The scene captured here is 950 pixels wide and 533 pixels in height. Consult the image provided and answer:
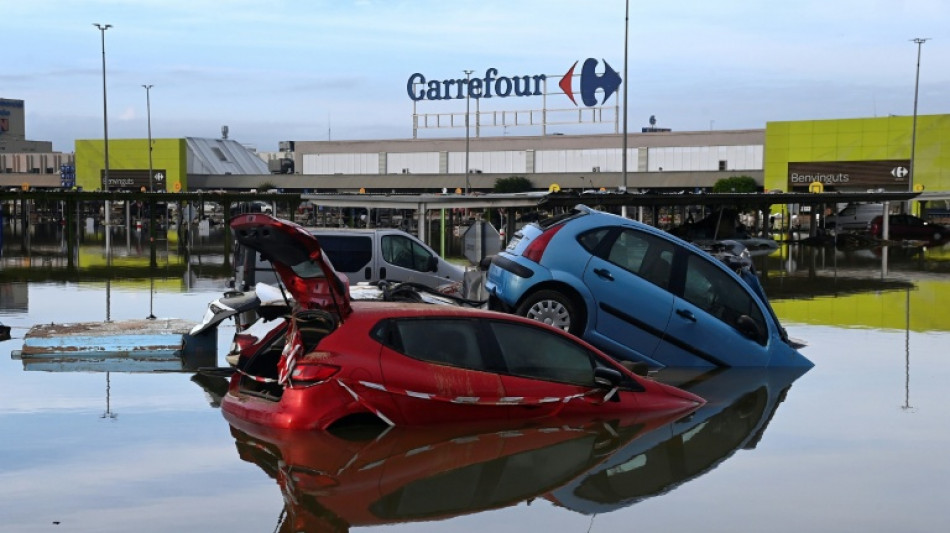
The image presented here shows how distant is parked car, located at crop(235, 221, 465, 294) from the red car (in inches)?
367

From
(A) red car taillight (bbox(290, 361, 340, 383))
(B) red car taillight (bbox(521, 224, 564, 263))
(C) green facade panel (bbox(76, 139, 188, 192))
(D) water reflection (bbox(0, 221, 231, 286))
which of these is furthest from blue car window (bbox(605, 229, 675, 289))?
(C) green facade panel (bbox(76, 139, 188, 192))

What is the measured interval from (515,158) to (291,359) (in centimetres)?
8279

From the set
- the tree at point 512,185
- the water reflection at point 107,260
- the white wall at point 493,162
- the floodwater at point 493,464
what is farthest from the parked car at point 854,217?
the floodwater at point 493,464

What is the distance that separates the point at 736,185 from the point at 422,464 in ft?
243

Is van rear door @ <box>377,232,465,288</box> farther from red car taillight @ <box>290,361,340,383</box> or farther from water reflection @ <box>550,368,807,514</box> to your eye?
red car taillight @ <box>290,361,340,383</box>

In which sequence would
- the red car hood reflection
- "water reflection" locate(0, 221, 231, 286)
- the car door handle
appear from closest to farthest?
the red car hood reflection
the car door handle
"water reflection" locate(0, 221, 231, 286)

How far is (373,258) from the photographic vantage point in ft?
66.8

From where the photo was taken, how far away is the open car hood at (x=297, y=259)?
9.47 m

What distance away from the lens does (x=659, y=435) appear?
10227 millimetres

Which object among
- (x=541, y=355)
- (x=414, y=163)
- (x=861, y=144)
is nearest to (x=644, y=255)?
(x=541, y=355)

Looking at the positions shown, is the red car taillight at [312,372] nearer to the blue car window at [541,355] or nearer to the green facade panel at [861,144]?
the blue car window at [541,355]

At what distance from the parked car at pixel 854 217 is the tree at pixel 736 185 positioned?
15.2m

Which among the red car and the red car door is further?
the red car door

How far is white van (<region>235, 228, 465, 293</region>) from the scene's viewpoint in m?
20.0
